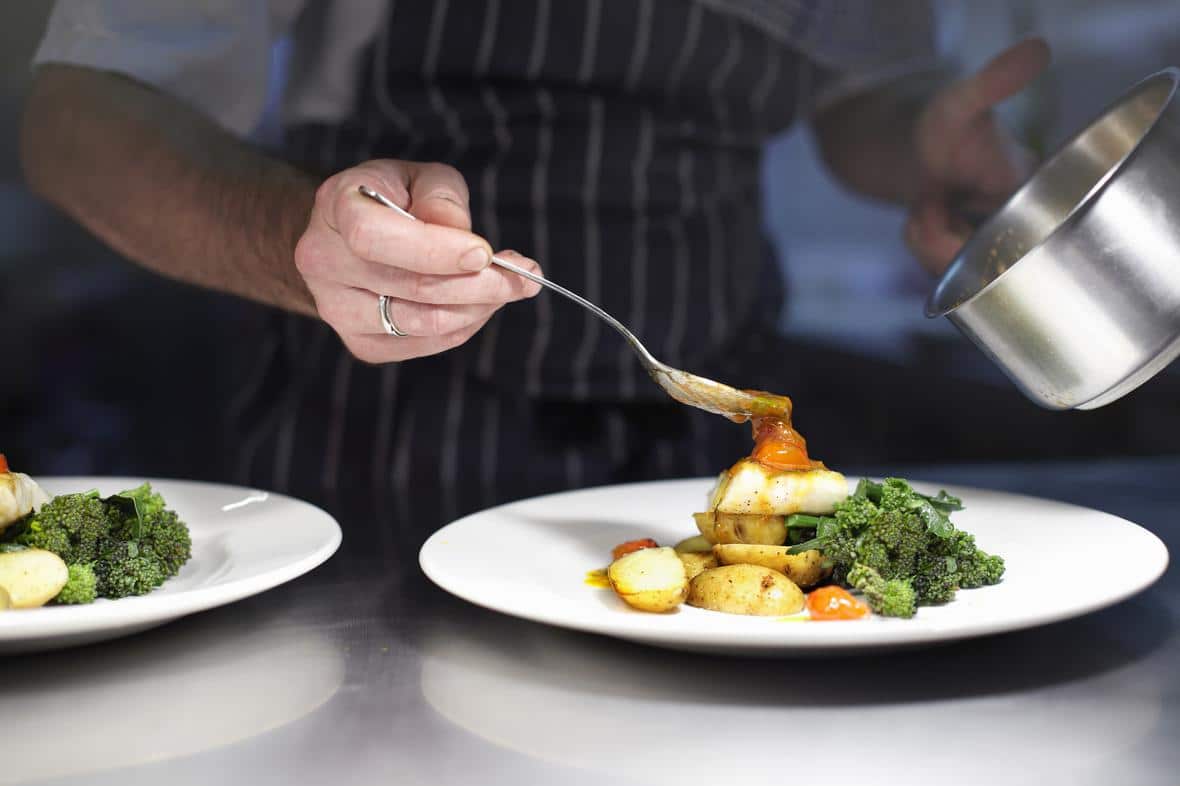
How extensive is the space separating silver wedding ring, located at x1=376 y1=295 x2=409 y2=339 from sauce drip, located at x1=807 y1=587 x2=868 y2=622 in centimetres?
50

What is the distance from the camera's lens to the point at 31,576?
38.6 inches

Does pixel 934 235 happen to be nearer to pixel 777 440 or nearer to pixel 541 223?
pixel 541 223

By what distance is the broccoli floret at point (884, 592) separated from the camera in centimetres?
95

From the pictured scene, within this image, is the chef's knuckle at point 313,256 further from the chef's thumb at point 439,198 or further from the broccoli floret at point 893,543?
the broccoli floret at point 893,543

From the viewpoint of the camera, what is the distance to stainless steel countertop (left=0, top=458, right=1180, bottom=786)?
30.3 inches

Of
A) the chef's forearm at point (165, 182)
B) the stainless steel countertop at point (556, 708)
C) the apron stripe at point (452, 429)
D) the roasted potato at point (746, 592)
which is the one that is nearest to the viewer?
the stainless steel countertop at point (556, 708)

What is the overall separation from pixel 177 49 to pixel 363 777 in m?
1.31

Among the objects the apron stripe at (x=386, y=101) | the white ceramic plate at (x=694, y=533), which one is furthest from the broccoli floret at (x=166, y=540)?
the apron stripe at (x=386, y=101)

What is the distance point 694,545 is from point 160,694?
54cm

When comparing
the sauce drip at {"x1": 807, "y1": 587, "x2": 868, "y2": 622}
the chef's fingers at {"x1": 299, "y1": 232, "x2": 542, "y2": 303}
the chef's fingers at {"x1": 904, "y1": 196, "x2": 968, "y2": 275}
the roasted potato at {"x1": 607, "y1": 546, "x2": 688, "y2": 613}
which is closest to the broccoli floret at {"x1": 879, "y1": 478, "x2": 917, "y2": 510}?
the sauce drip at {"x1": 807, "y1": 587, "x2": 868, "y2": 622}

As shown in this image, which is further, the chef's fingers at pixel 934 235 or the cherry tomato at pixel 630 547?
the chef's fingers at pixel 934 235

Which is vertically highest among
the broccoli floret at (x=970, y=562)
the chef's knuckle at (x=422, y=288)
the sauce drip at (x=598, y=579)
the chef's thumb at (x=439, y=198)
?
the chef's thumb at (x=439, y=198)

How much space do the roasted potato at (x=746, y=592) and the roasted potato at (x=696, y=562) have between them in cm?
5

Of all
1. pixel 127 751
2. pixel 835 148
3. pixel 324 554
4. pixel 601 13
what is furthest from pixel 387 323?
pixel 835 148
